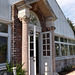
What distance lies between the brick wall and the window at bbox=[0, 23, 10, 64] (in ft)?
0.78

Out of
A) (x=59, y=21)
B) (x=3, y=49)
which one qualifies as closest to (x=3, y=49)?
(x=3, y=49)

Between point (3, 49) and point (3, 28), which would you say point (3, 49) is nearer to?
point (3, 49)

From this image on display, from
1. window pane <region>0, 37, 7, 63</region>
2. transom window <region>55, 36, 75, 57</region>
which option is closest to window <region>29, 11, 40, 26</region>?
window pane <region>0, 37, 7, 63</region>

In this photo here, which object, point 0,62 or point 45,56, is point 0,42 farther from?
point 45,56

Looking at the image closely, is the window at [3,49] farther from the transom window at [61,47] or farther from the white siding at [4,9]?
the transom window at [61,47]

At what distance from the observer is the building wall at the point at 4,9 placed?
5.10 metres

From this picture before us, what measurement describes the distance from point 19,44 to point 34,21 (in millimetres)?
1883

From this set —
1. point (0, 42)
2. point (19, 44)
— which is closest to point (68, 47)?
point (19, 44)

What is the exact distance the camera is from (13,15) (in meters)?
5.38

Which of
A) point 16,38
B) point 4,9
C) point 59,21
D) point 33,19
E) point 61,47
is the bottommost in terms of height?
point 61,47

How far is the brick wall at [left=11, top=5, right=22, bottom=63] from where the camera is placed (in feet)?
17.1

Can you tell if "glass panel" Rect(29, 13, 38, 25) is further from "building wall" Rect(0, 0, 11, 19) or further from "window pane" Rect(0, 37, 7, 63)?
"window pane" Rect(0, 37, 7, 63)

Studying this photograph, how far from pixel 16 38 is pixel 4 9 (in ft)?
4.53

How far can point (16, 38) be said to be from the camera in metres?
5.35
